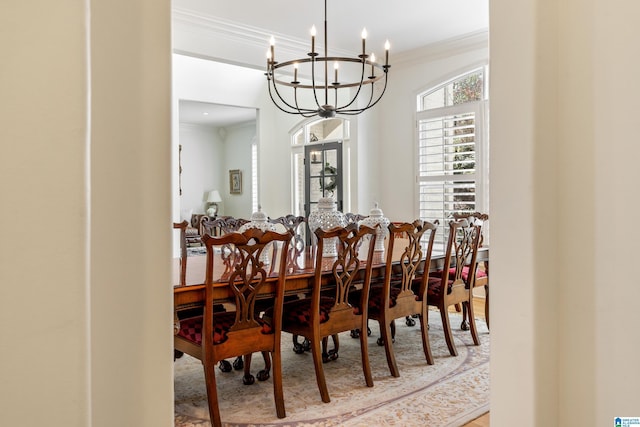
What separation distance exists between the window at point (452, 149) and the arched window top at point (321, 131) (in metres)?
1.52

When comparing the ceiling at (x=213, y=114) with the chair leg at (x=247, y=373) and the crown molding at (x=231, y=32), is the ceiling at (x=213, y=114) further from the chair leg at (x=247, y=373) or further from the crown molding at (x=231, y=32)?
the chair leg at (x=247, y=373)

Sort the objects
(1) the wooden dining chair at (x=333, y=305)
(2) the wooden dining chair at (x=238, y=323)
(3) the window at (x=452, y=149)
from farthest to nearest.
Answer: (3) the window at (x=452, y=149), (1) the wooden dining chair at (x=333, y=305), (2) the wooden dining chair at (x=238, y=323)

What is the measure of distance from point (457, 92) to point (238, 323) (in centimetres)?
433

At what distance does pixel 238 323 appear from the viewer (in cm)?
232

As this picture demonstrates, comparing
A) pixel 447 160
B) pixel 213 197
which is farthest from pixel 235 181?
pixel 447 160

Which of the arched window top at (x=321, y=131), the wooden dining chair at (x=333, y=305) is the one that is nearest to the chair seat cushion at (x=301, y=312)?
the wooden dining chair at (x=333, y=305)

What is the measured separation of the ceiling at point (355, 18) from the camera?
4.35 meters

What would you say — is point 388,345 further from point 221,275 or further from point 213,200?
point 213,200

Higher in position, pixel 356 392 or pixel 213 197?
pixel 213 197

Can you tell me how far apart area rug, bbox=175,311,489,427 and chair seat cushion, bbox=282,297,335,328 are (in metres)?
0.43
